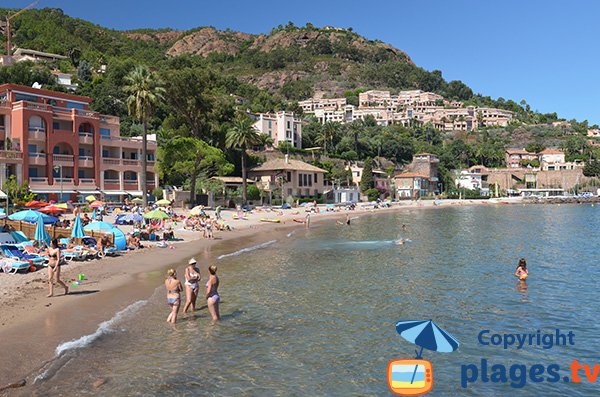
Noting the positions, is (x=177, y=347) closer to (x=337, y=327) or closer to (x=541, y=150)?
(x=337, y=327)

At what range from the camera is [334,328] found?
47.6 ft

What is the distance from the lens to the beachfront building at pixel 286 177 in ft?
249

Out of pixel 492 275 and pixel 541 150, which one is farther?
pixel 541 150

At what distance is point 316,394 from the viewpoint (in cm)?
1011

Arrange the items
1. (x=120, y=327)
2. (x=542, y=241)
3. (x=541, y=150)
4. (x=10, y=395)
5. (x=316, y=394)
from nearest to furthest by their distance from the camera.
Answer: (x=10, y=395) < (x=316, y=394) < (x=120, y=327) < (x=542, y=241) < (x=541, y=150)

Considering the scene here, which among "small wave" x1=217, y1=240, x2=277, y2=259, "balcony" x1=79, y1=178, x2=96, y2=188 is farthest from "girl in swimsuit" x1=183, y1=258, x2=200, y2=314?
"balcony" x1=79, y1=178, x2=96, y2=188

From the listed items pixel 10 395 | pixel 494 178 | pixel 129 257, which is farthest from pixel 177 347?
pixel 494 178

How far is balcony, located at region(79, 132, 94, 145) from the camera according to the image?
1992 inches

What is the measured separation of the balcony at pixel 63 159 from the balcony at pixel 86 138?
216 centimetres

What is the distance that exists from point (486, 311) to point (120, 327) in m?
11.6

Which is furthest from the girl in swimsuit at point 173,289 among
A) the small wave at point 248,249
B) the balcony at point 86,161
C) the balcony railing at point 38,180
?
the balcony at point 86,161

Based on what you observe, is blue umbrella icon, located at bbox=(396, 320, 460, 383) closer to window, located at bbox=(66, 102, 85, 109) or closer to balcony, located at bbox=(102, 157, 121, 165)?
balcony, located at bbox=(102, 157, 121, 165)
